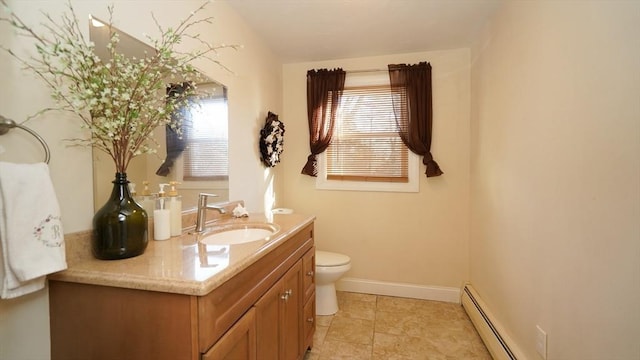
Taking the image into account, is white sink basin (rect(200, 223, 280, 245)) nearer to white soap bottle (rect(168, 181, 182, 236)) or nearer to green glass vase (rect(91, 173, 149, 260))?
white soap bottle (rect(168, 181, 182, 236))

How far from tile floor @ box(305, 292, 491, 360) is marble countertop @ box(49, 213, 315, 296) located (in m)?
1.18

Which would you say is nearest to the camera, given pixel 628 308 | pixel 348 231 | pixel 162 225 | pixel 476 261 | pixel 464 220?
pixel 628 308

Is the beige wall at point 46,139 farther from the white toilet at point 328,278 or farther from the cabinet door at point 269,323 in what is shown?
the white toilet at point 328,278

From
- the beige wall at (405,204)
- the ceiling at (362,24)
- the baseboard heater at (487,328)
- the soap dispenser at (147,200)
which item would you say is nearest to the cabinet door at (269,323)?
the soap dispenser at (147,200)

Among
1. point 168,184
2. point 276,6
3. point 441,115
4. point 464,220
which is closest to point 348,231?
point 464,220

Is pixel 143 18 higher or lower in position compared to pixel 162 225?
higher

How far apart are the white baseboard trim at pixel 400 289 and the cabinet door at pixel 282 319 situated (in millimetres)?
1266

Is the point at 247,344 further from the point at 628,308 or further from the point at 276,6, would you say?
the point at 276,6

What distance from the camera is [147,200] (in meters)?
1.25

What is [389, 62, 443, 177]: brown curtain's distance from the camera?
2.50 meters

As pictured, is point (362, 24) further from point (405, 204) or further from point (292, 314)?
point (292, 314)

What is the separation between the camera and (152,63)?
99 centimetres

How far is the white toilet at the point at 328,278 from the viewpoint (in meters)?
2.20

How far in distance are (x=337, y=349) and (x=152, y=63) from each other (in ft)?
6.38
